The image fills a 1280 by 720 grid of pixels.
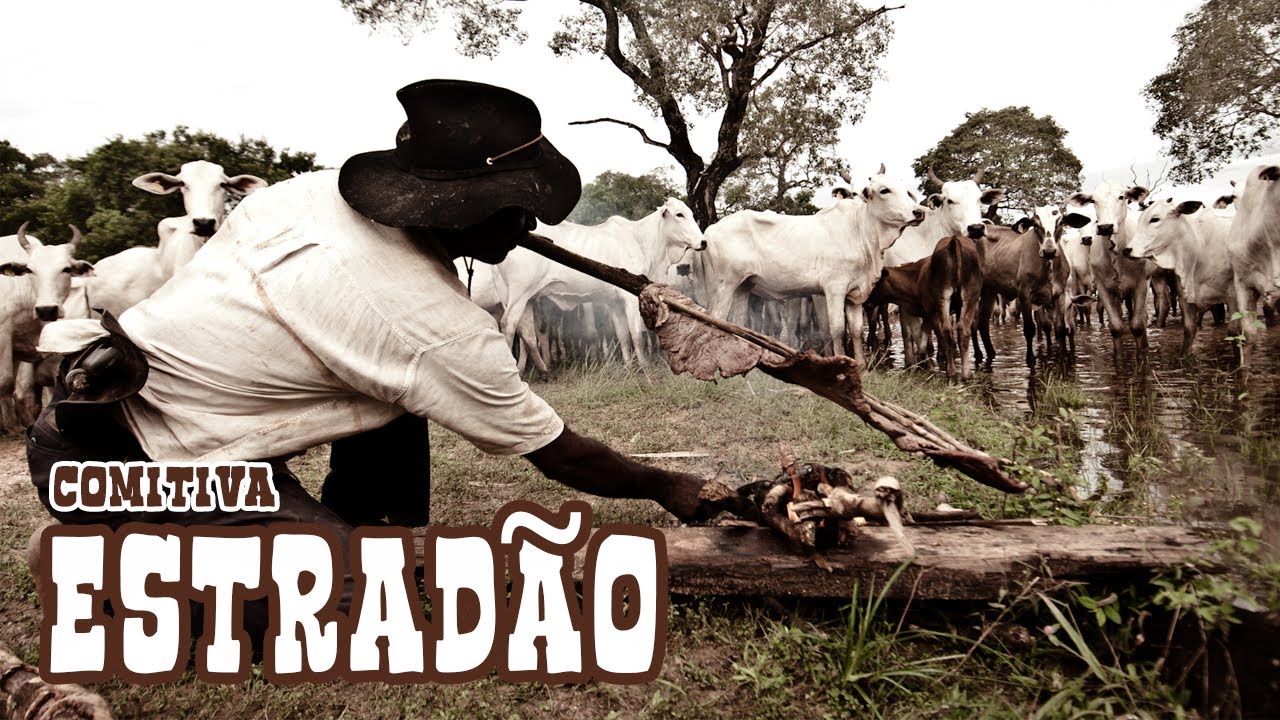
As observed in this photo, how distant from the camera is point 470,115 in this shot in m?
2.28

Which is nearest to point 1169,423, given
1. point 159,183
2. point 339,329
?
point 339,329

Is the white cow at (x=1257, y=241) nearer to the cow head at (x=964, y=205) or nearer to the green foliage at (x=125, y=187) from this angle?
the cow head at (x=964, y=205)

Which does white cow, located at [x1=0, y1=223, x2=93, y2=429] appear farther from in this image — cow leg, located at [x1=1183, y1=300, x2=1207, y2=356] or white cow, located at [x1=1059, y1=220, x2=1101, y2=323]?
white cow, located at [x1=1059, y1=220, x2=1101, y2=323]

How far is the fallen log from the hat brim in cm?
35

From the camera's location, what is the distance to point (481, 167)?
2.29 m

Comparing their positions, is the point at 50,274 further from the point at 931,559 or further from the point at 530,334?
the point at 931,559

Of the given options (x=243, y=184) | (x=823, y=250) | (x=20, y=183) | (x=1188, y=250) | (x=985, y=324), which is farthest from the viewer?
(x=20, y=183)

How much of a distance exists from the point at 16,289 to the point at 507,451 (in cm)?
848

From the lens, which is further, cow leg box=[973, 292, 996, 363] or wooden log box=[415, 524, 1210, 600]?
cow leg box=[973, 292, 996, 363]

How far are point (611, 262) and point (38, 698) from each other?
9.13 metres

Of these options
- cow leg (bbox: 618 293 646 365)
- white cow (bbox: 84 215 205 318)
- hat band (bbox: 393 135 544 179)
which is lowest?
hat band (bbox: 393 135 544 179)

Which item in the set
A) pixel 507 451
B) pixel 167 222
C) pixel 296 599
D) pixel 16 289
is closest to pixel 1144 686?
pixel 507 451

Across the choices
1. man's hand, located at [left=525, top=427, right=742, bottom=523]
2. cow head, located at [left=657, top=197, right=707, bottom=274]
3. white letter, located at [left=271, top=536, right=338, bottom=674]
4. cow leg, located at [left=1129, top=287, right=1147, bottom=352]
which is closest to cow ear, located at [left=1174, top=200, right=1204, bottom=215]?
cow leg, located at [left=1129, top=287, right=1147, bottom=352]

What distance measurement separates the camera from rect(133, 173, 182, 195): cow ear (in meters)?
7.41
